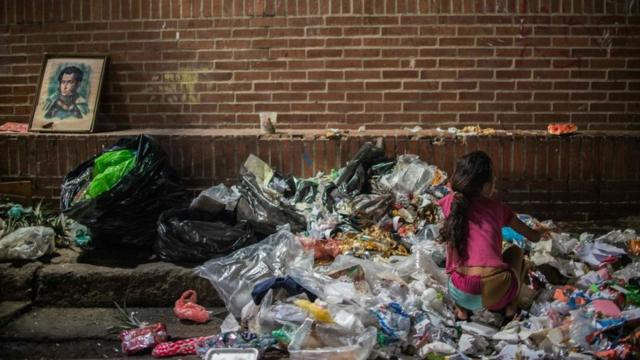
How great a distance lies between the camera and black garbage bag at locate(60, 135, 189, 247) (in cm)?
522

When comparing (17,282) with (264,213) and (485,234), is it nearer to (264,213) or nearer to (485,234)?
(264,213)

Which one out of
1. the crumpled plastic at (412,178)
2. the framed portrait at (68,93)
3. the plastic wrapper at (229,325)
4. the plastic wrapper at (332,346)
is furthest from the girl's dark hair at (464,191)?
the framed portrait at (68,93)

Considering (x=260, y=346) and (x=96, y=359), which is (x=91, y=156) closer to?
(x=96, y=359)

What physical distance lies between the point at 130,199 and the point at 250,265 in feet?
3.56

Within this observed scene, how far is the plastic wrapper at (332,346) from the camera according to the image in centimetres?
406

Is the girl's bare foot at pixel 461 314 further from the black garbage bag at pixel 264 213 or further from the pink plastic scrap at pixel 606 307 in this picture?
the black garbage bag at pixel 264 213

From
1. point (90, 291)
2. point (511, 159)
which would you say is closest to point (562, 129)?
point (511, 159)

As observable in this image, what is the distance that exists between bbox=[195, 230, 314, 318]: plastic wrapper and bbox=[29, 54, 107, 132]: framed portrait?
2213mm

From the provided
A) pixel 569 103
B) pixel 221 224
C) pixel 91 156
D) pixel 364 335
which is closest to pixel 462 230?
pixel 364 335

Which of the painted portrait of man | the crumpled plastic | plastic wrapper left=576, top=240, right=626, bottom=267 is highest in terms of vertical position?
the painted portrait of man

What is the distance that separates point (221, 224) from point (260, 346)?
4.57 feet

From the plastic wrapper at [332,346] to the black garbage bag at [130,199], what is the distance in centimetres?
186

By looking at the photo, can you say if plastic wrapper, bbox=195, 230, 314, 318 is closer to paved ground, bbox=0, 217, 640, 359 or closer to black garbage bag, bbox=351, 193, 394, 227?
paved ground, bbox=0, 217, 640, 359

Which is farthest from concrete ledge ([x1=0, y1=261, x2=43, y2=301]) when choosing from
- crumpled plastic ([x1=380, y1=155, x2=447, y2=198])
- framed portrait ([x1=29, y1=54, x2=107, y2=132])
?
crumpled plastic ([x1=380, y1=155, x2=447, y2=198])
